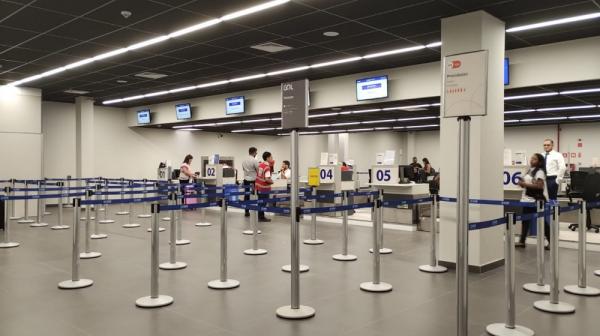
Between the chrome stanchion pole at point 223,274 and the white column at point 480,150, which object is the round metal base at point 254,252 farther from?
the white column at point 480,150

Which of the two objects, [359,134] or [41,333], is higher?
[359,134]

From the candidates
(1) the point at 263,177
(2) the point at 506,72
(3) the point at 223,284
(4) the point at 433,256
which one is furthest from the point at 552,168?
(3) the point at 223,284

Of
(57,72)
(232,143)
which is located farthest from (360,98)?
(232,143)

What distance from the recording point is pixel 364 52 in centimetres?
924

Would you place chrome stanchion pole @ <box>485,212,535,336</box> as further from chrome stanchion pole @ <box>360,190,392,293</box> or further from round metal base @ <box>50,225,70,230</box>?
round metal base @ <box>50,225,70,230</box>

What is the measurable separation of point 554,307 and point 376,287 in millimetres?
1872

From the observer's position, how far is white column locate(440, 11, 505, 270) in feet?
21.8

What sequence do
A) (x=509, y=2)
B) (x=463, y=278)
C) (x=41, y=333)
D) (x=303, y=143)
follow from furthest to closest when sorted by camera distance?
(x=303, y=143) < (x=509, y=2) < (x=41, y=333) < (x=463, y=278)

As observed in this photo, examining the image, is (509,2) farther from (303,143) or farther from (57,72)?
(303,143)

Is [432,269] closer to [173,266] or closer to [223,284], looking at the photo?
[223,284]

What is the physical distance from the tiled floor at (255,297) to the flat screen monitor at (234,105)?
6.50 m

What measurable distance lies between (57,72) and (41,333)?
9170 millimetres

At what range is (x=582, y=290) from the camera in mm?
5543

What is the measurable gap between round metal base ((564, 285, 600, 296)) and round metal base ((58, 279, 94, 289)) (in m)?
5.76
